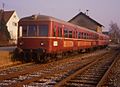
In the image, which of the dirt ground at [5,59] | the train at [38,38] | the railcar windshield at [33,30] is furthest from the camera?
the railcar windshield at [33,30]

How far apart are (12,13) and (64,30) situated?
52737 mm

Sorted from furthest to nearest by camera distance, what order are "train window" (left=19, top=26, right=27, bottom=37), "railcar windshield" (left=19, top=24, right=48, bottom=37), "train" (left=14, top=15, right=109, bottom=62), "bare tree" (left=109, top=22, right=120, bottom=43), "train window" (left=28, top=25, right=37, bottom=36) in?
"bare tree" (left=109, top=22, right=120, bottom=43) < "train window" (left=19, top=26, right=27, bottom=37) < "train window" (left=28, top=25, right=37, bottom=36) < "railcar windshield" (left=19, top=24, right=48, bottom=37) < "train" (left=14, top=15, right=109, bottom=62)

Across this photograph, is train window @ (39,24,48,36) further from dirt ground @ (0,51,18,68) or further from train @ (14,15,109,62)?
dirt ground @ (0,51,18,68)

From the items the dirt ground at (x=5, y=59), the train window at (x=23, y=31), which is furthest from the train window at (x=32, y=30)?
the dirt ground at (x=5, y=59)

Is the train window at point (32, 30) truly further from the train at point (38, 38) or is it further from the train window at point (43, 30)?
the train window at point (43, 30)

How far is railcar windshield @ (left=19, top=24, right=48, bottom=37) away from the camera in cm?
1694

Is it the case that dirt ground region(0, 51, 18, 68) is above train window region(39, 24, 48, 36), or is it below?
below

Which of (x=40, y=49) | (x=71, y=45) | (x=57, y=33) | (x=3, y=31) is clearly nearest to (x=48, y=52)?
(x=40, y=49)

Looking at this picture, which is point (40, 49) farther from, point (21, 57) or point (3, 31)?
point (3, 31)

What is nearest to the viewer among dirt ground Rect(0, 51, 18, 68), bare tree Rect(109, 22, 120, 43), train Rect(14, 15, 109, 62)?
dirt ground Rect(0, 51, 18, 68)

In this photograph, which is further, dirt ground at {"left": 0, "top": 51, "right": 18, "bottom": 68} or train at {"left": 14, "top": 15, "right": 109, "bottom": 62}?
train at {"left": 14, "top": 15, "right": 109, "bottom": 62}

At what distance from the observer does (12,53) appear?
57.3 ft

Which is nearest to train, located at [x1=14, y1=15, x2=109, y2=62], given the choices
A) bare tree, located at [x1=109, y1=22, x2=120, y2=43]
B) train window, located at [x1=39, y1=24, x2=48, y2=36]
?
train window, located at [x1=39, y1=24, x2=48, y2=36]

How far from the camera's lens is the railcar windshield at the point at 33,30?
16.9 metres
